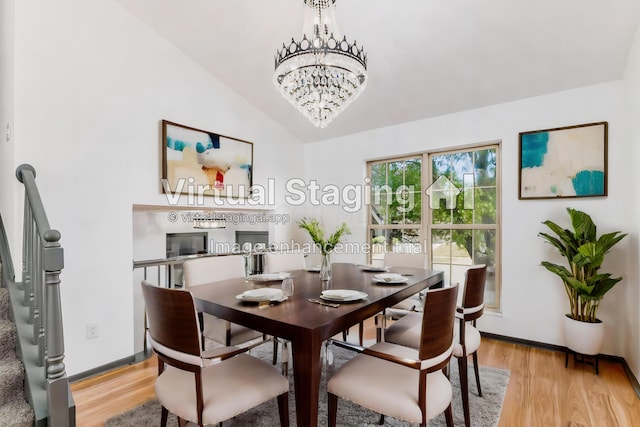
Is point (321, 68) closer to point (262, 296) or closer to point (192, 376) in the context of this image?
point (262, 296)

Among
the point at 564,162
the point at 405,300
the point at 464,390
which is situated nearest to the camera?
the point at 464,390

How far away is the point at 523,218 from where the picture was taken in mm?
3348

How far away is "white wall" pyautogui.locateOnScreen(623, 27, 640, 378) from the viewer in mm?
2467

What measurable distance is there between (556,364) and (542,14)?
2.87 meters

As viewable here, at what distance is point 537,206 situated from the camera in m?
3.27

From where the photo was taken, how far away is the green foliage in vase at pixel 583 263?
265 centimetres

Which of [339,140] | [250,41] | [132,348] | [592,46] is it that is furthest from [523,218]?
[132,348]

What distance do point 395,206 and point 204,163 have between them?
2.46 m

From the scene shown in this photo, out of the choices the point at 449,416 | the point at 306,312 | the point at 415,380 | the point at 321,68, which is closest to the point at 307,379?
the point at 306,312

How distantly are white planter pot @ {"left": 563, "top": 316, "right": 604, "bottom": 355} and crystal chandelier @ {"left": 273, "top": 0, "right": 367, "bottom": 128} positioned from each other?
265 centimetres

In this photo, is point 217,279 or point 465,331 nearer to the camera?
point 465,331

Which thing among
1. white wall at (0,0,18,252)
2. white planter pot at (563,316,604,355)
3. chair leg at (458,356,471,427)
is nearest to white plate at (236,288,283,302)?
chair leg at (458,356,471,427)

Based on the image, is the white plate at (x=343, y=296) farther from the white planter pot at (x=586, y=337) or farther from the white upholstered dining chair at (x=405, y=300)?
the white planter pot at (x=586, y=337)

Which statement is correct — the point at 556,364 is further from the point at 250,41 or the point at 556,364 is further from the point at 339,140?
the point at 250,41
